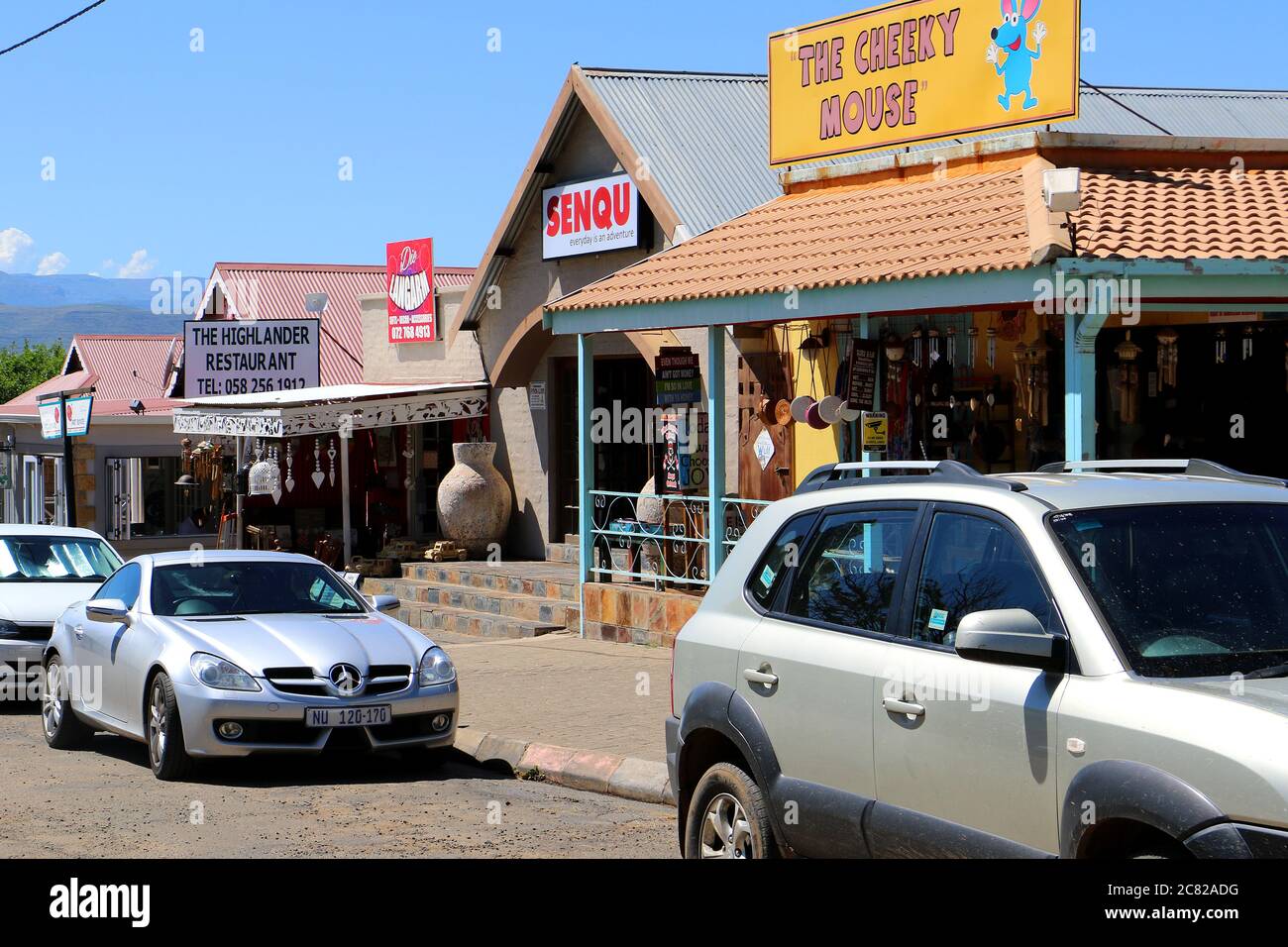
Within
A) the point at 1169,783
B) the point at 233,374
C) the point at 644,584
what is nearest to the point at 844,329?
the point at 644,584

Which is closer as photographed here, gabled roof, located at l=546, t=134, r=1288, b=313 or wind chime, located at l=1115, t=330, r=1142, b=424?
gabled roof, located at l=546, t=134, r=1288, b=313

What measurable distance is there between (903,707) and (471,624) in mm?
13848

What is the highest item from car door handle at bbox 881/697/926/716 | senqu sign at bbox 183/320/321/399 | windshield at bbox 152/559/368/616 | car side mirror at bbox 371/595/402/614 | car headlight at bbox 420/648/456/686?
senqu sign at bbox 183/320/321/399

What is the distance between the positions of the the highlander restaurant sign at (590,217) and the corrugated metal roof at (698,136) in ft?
1.96

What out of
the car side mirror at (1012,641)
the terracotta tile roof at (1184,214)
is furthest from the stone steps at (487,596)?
the car side mirror at (1012,641)

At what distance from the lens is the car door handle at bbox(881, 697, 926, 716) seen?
5150 millimetres

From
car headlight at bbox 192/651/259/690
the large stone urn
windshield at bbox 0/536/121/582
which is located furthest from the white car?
the large stone urn

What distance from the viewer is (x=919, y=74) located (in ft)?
50.1

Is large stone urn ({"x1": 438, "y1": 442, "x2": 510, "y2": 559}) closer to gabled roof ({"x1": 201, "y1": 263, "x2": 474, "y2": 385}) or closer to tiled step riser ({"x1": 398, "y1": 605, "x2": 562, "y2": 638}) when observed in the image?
tiled step riser ({"x1": 398, "y1": 605, "x2": 562, "y2": 638})

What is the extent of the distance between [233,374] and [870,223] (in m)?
14.5

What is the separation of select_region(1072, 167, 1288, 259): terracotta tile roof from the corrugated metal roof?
224 inches

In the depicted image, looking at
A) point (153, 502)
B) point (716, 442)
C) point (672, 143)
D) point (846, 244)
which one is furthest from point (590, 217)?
point (153, 502)

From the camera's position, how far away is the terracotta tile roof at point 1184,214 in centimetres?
1134

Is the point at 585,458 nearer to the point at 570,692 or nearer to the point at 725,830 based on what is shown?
the point at 570,692
